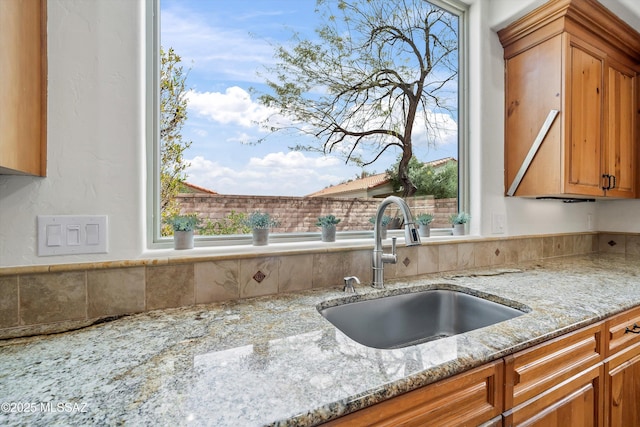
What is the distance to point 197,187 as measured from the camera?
118 cm

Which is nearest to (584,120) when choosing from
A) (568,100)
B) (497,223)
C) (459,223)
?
(568,100)

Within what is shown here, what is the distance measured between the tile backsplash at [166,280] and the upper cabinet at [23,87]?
1.04ft

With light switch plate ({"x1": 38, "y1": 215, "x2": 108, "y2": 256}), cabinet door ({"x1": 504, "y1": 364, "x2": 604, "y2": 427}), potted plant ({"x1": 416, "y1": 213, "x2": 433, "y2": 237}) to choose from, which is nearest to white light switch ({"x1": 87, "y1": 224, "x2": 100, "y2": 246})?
light switch plate ({"x1": 38, "y1": 215, "x2": 108, "y2": 256})

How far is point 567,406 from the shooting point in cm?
91

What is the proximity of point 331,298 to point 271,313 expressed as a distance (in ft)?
0.80

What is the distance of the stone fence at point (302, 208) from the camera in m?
1.19

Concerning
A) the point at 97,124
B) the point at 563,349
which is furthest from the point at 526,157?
the point at 97,124

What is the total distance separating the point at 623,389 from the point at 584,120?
1.31 metres

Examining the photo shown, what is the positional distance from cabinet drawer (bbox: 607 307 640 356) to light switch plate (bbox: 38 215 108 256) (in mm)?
1657

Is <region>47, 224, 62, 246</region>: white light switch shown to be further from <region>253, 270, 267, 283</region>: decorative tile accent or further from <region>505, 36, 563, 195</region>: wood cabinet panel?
<region>505, 36, 563, 195</region>: wood cabinet panel

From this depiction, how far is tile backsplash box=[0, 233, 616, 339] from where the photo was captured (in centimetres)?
83

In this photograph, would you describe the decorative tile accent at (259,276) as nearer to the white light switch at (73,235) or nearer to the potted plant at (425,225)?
the white light switch at (73,235)

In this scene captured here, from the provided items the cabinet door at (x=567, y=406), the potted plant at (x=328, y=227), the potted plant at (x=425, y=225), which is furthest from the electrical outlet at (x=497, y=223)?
the potted plant at (x=328, y=227)

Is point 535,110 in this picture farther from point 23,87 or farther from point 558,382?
point 23,87
